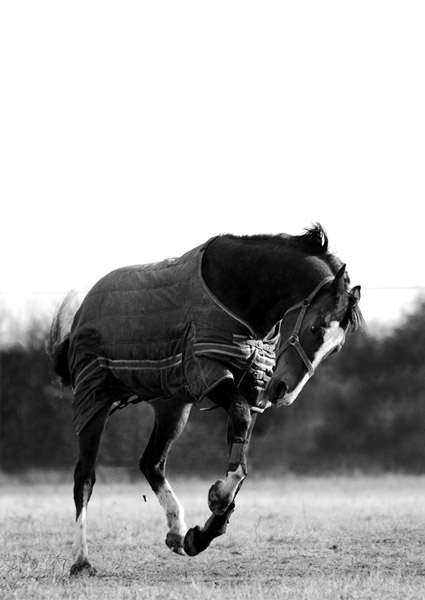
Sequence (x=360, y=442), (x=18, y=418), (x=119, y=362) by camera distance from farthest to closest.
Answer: (x=18, y=418) < (x=360, y=442) < (x=119, y=362)

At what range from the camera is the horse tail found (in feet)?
32.1

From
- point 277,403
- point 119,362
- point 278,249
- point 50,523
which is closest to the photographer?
point 277,403

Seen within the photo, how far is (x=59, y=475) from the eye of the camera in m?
16.3

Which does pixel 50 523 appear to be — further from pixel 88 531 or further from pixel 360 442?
pixel 360 442

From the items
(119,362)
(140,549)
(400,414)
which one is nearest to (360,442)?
(400,414)

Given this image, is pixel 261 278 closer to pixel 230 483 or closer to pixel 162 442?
pixel 230 483

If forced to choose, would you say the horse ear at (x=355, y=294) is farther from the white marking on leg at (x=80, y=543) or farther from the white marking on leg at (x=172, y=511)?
the white marking on leg at (x=80, y=543)

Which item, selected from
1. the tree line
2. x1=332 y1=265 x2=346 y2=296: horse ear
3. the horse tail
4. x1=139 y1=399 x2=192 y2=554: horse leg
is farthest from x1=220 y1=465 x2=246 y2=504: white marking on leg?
the tree line

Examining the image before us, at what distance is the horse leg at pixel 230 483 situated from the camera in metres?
7.25

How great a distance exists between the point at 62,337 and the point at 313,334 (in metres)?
3.25

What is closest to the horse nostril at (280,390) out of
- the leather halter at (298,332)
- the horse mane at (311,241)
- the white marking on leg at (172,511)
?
the leather halter at (298,332)

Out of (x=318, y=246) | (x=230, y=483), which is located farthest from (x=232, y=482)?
(x=318, y=246)

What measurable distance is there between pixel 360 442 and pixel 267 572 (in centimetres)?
616

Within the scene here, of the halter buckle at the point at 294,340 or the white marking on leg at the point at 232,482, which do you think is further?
the halter buckle at the point at 294,340
